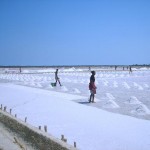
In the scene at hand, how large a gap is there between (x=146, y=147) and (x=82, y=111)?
13.3 ft

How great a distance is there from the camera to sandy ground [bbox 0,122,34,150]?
6.86 meters

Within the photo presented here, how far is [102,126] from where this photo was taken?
25.6ft

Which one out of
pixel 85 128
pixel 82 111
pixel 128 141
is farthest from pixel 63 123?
pixel 128 141

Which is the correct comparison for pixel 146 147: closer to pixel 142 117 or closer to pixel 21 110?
pixel 142 117

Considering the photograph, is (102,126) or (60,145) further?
(102,126)

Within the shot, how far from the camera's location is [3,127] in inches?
353

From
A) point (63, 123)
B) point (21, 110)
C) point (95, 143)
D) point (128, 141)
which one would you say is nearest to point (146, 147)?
point (128, 141)

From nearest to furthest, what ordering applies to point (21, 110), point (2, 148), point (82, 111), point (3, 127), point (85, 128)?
1. point (2, 148)
2. point (85, 128)
3. point (3, 127)
4. point (82, 111)
5. point (21, 110)

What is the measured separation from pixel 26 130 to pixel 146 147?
10.4ft

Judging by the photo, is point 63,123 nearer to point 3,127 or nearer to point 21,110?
point 3,127

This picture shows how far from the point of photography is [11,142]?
7.29 meters

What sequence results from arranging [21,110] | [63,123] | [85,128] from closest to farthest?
[85,128]
[63,123]
[21,110]

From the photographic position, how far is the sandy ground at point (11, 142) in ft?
22.5

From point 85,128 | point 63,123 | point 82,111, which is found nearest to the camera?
point 85,128
